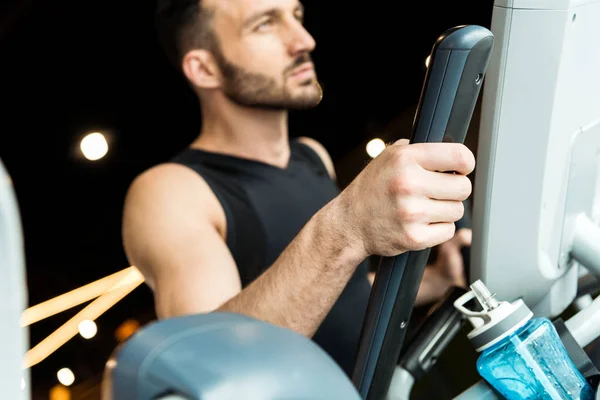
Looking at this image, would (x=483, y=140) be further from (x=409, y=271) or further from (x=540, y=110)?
(x=409, y=271)

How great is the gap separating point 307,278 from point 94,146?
333 mm

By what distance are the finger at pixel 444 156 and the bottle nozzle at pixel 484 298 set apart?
168 mm

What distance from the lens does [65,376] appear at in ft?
3.19

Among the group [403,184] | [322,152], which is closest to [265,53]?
[322,152]

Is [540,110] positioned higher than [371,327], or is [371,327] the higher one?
[540,110]

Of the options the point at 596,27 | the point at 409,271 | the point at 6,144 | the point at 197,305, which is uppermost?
the point at 596,27

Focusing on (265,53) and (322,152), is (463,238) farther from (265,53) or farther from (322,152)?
(265,53)

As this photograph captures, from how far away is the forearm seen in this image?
3.11 ft

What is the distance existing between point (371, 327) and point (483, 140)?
29 cm

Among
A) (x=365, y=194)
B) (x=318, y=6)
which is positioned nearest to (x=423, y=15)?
(x=318, y=6)

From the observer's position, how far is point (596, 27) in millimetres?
918

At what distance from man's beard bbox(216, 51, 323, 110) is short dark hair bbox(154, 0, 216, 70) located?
0.04 metres

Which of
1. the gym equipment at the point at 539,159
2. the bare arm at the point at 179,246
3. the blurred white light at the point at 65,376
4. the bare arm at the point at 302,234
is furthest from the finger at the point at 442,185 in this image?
the blurred white light at the point at 65,376

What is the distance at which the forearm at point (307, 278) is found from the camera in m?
0.95
